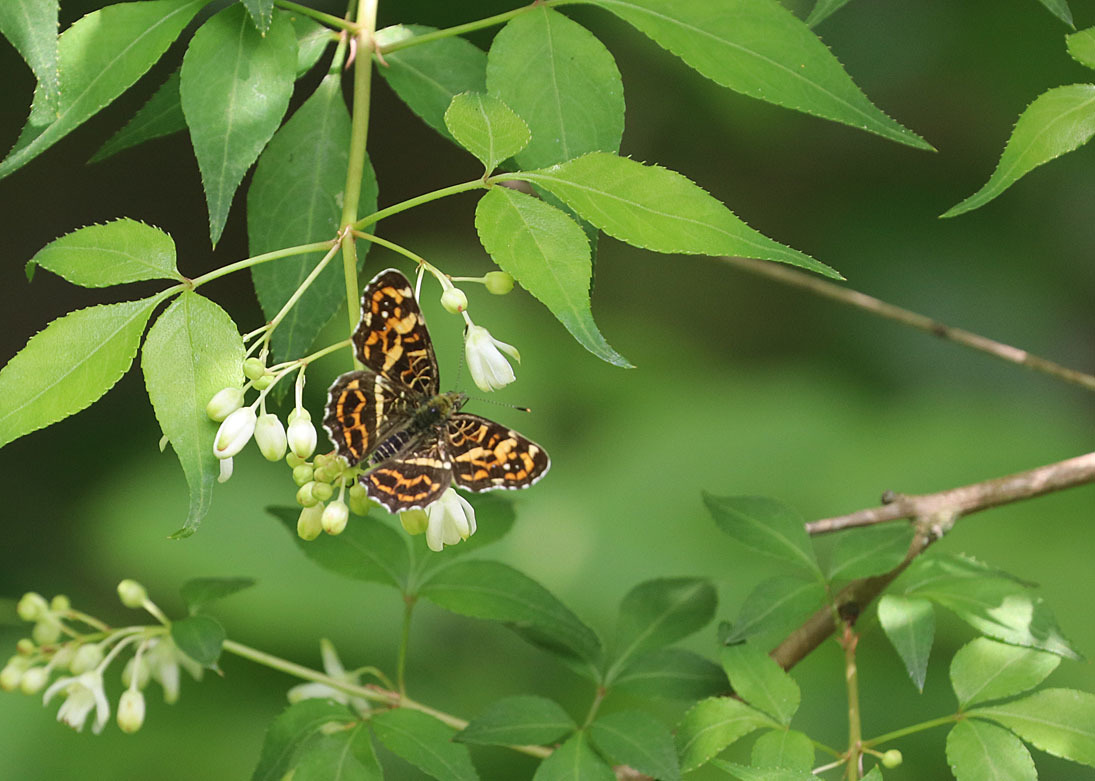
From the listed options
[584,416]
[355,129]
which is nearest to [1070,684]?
[584,416]

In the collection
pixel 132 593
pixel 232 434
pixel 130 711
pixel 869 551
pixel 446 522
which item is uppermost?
pixel 232 434

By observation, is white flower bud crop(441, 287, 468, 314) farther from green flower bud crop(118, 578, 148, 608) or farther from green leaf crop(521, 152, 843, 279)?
green flower bud crop(118, 578, 148, 608)

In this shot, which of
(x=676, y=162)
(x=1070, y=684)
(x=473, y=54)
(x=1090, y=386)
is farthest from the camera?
(x=676, y=162)

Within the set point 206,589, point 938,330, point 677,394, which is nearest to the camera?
point 206,589

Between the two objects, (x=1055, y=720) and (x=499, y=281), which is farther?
(x=1055, y=720)

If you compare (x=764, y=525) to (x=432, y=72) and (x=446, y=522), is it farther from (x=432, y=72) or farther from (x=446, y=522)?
(x=432, y=72)

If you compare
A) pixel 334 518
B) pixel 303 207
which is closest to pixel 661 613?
pixel 334 518

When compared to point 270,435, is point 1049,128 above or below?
above

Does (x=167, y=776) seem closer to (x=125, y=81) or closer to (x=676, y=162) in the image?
(x=125, y=81)
